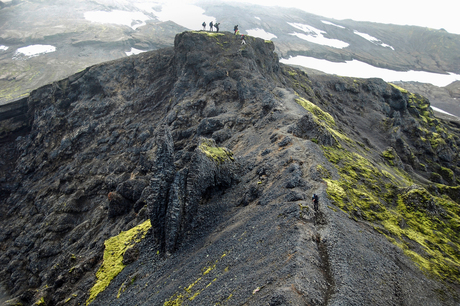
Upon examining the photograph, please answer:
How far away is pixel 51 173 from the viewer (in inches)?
1542

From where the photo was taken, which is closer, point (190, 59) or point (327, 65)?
point (190, 59)

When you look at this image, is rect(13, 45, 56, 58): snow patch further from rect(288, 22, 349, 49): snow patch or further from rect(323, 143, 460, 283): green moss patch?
rect(323, 143, 460, 283): green moss patch

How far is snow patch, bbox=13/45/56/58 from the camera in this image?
333ft

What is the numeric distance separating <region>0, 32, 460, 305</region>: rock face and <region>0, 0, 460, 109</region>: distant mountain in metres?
48.8

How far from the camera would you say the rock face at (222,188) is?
11969mm

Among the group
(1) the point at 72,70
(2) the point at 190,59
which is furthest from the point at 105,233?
(1) the point at 72,70

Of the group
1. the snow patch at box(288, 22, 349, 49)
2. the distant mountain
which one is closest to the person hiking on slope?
the distant mountain

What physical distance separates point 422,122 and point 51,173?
65.2 metres

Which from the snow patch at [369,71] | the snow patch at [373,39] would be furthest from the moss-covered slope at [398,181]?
the snow patch at [373,39]

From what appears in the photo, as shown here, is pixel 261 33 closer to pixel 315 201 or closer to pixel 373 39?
pixel 373 39

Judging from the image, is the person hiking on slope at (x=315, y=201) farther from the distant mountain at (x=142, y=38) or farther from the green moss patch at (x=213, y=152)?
the distant mountain at (x=142, y=38)

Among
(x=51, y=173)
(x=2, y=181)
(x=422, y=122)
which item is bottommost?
(x=2, y=181)

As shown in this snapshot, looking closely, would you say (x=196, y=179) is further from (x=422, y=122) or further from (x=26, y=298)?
(x=422, y=122)

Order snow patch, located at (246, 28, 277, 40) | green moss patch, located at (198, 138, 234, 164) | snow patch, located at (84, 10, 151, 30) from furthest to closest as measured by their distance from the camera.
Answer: snow patch, located at (84, 10, 151, 30), snow patch, located at (246, 28, 277, 40), green moss patch, located at (198, 138, 234, 164)
